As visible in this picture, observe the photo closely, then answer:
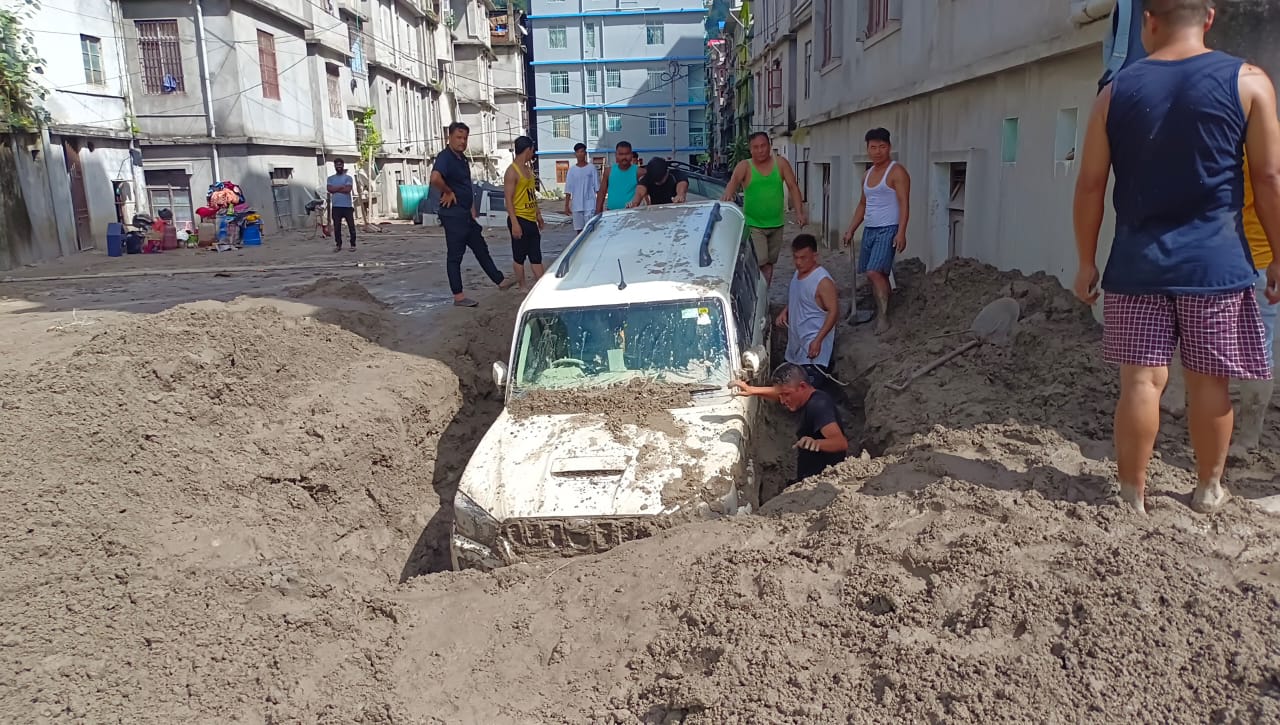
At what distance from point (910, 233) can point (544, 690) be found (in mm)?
8423

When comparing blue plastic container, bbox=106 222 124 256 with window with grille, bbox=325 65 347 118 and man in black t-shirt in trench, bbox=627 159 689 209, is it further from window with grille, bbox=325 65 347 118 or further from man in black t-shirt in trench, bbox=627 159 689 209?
man in black t-shirt in trench, bbox=627 159 689 209

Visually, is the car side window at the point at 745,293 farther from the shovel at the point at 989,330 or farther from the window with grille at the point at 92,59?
the window with grille at the point at 92,59

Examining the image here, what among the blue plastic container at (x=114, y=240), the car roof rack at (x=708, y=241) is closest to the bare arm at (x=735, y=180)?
the car roof rack at (x=708, y=241)

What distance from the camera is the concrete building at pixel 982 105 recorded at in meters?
5.89

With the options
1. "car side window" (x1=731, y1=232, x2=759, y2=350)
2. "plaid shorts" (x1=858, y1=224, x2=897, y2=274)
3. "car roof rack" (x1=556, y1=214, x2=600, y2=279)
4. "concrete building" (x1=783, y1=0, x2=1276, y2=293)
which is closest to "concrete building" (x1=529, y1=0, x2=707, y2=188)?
"concrete building" (x1=783, y1=0, x2=1276, y2=293)

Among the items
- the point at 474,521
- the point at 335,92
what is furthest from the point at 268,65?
the point at 474,521

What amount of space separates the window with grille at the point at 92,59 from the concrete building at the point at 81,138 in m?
0.02

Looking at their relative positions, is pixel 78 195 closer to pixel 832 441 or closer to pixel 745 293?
pixel 745 293

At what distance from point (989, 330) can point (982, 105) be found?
9.37ft

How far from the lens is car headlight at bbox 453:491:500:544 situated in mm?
4328

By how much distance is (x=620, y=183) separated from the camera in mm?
10250

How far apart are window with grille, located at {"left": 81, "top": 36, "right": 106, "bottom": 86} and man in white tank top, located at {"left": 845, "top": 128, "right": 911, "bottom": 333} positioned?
17.9m

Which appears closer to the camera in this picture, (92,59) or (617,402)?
(617,402)

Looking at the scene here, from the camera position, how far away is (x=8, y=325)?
9008mm
